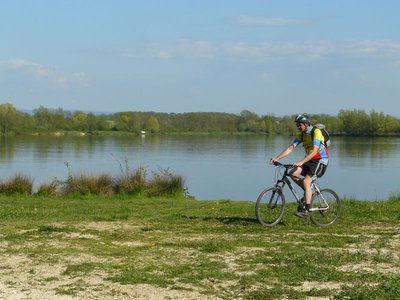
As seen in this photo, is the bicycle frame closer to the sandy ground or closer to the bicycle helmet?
the bicycle helmet

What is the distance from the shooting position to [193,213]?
10836 millimetres

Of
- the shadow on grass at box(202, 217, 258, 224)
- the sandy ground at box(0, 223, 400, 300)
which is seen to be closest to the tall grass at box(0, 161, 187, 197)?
the shadow on grass at box(202, 217, 258, 224)

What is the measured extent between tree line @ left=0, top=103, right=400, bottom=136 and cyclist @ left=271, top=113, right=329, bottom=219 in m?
84.6

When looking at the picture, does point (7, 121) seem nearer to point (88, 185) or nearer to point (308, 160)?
point (88, 185)

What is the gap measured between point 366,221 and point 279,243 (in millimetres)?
2721

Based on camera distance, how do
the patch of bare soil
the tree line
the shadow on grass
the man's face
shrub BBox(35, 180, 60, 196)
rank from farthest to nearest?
the tree line, shrub BBox(35, 180, 60, 196), the shadow on grass, the man's face, the patch of bare soil

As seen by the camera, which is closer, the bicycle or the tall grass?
the bicycle

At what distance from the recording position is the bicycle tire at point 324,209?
939cm

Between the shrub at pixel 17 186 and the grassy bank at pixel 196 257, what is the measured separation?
7.17 metres

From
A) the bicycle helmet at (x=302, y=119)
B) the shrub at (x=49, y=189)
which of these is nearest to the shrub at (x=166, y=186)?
the shrub at (x=49, y=189)

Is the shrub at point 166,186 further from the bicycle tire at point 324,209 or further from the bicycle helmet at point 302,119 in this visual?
the bicycle helmet at point 302,119

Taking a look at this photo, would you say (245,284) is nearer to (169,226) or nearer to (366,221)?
(169,226)

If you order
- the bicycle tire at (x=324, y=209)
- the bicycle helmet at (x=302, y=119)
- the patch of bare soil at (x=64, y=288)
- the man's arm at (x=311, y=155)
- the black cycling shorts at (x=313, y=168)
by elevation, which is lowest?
the patch of bare soil at (x=64, y=288)

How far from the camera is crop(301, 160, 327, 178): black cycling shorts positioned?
905cm
